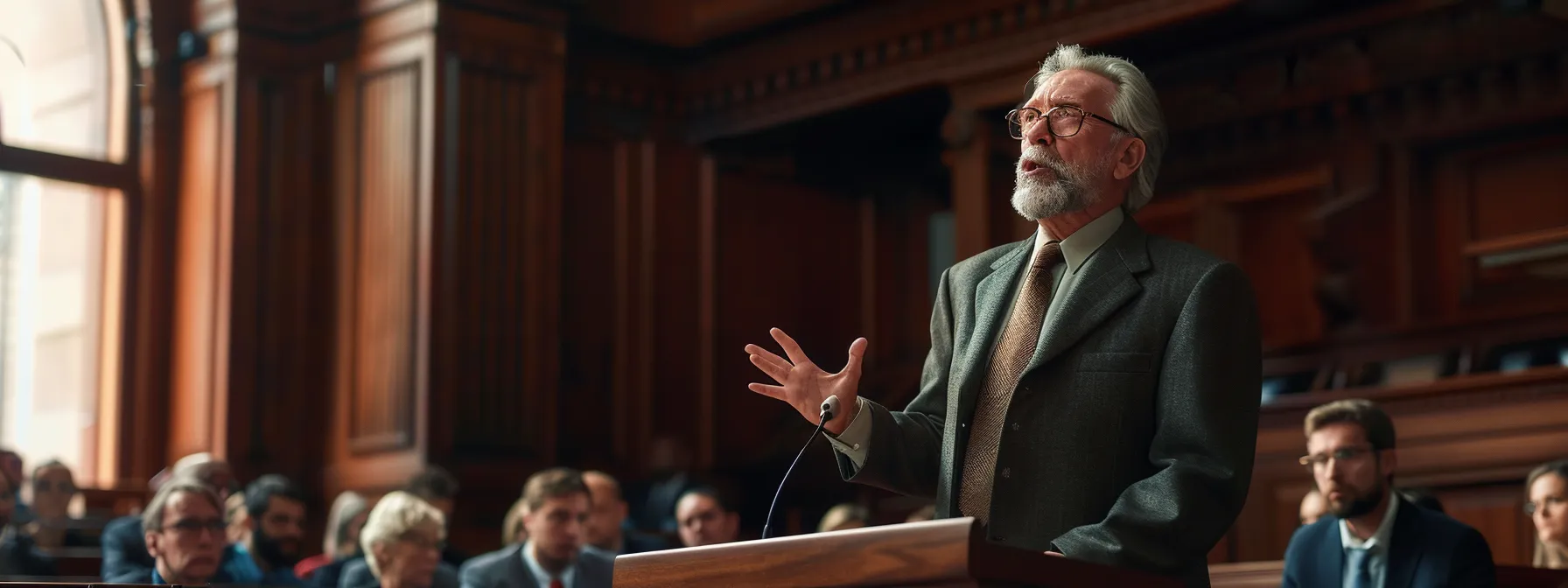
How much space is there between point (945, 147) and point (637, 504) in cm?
212

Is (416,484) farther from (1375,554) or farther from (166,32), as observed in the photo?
(1375,554)

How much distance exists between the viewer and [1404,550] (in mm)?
3660

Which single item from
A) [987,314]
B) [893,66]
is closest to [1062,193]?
[987,314]

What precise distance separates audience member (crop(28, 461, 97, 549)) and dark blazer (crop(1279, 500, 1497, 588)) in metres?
4.00

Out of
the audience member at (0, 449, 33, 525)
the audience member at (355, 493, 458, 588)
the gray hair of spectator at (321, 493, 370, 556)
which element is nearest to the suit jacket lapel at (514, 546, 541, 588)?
the audience member at (355, 493, 458, 588)

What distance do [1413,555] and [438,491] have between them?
3.39 meters

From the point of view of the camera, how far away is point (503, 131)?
731 centimetres

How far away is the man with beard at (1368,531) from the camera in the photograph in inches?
140

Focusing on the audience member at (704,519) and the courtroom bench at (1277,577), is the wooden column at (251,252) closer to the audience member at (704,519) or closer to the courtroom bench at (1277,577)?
the audience member at (704,519)

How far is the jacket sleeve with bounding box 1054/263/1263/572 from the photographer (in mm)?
1930

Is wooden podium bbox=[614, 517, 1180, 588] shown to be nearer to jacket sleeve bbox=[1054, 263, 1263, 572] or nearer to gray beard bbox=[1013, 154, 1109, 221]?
jacket sleeve bbox=[1054, 263, 1263, 572]

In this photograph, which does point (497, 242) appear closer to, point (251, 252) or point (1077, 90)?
point (251, 252)

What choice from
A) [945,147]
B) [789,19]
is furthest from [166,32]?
[945,147]

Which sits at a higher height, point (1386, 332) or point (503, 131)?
point (503, 131)
